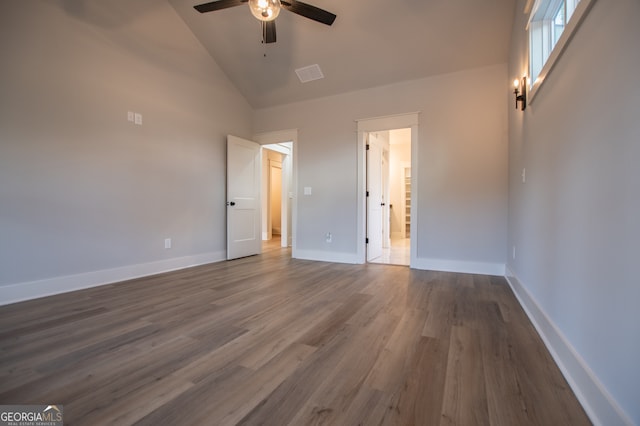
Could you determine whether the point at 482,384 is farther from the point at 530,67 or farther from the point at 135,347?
the point at 530,67

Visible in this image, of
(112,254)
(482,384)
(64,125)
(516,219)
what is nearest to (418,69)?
(516,219)

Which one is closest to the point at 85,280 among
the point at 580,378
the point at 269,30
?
the point at 269,30

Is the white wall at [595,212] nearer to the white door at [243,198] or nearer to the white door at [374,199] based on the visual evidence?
the white door at [374,199]

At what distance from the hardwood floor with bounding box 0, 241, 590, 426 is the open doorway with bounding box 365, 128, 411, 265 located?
198 centimetres

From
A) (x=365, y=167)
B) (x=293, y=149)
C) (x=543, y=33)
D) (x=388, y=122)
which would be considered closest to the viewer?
(x=543, y=33)

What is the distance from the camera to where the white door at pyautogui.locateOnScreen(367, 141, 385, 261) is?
15.4 feet

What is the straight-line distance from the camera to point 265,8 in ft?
8.18

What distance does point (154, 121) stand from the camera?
12.3 ft

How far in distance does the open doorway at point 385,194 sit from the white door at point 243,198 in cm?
208

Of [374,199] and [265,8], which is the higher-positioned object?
[265,8]

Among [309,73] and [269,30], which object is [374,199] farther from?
[269,30]

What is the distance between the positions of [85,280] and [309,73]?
3928 mm

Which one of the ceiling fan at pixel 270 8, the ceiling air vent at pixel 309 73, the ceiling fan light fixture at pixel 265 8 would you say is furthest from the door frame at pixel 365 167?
the ceiling fan light fixture at pixel 265 8

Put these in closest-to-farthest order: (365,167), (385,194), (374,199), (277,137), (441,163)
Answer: (441,163)
(365,167)
(374,199)
(277,137)
(385,194)
